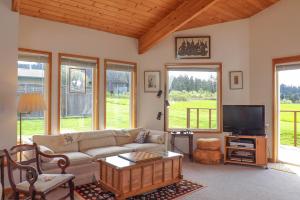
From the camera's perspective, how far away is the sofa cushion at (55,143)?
12.5 feet

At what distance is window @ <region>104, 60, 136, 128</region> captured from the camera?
520cm

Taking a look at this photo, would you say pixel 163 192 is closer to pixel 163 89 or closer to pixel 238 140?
pixel 238 140

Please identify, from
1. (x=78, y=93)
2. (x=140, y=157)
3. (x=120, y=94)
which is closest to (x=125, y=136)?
(x=120, y=94)

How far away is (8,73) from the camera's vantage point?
3266 mm

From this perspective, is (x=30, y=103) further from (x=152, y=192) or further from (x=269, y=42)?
(x=269, y=42)

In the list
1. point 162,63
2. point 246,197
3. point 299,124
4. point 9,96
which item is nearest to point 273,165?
point 299,124

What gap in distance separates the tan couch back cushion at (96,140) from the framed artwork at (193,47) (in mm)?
2426

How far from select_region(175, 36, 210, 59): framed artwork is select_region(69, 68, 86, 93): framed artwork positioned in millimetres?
2214

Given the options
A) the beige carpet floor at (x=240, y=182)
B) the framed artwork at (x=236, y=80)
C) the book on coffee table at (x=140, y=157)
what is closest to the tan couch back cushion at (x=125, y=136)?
the beige carpet floor at (x=240, y=182)

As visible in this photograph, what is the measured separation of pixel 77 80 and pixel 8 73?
1.58 metres

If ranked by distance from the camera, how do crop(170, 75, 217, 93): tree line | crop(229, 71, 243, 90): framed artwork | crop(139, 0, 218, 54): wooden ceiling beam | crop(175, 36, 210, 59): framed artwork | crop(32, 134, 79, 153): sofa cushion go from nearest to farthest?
1. crop(32, 134, 79, 153): sofa cushion
2. crop(139, 0, 218, 54): wooden ceiling beam
3. crop(229, 71, 243, 90): framed artwork
4. crop(175, 36, 210, 59): framed artwork
5. crop(170, 75, 217, 93): tree line

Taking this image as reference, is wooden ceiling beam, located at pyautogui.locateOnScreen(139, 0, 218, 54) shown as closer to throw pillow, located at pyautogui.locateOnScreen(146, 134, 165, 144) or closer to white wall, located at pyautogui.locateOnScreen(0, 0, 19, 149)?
throw pillow, located at pyautogui.locateOnScreen(146, 134, 165, 144)

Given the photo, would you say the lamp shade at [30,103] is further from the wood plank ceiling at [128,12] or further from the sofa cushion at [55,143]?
the wood plank ceiling at [128,12]

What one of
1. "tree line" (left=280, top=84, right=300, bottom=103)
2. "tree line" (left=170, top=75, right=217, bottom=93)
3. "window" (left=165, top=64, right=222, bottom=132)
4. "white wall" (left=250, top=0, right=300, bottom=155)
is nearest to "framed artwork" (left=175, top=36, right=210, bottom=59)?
"window" (left=165, top=64, right=222, bottom=132)
